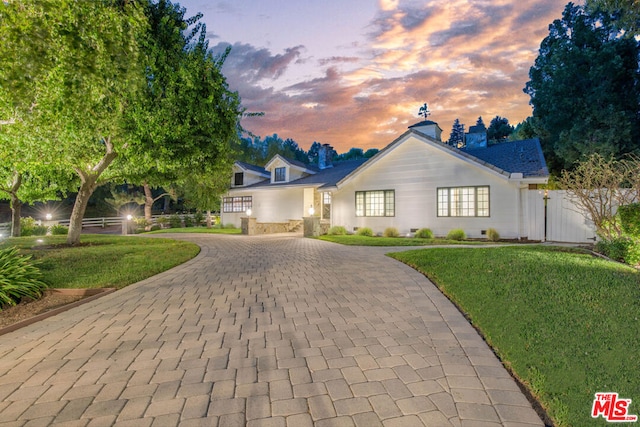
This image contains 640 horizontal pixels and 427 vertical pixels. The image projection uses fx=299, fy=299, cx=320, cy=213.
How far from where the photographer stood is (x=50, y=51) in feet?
18.5

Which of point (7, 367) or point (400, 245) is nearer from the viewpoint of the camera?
point (7, 367)

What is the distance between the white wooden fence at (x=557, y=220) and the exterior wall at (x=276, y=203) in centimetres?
1315

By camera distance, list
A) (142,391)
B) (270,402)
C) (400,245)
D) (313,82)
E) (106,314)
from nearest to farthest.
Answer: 1. (270,402)
2. (142,391)
3. (106,314)
4. (400,245)
5. (313,82)

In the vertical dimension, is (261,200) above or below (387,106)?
below

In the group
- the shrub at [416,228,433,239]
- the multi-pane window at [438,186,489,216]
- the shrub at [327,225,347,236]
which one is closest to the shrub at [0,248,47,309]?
the shrub at [327,225,347,236]

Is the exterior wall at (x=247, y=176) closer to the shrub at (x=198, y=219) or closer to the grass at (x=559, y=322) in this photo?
the shrub at (x=198, y=219)

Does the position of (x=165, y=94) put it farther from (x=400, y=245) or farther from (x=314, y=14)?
(x=400, y=245)

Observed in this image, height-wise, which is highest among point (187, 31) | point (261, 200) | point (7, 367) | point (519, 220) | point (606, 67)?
point (606, 67)

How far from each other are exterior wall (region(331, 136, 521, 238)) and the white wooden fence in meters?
0.61

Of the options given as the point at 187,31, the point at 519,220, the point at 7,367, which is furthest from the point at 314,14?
the point at 7,367

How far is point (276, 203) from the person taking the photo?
22.6 m

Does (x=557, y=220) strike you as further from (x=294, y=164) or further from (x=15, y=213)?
(x=15, y=213)

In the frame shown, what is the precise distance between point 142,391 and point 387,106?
2073 cm

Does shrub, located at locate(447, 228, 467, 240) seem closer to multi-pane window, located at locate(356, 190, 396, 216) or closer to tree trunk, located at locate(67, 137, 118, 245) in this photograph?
multi-pane window, located at locate(356, 190, 396, 216)
